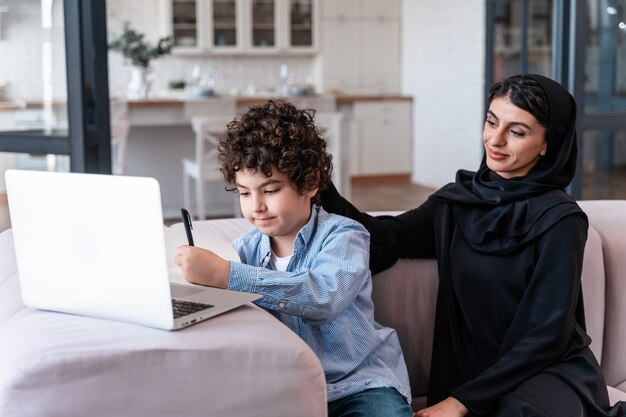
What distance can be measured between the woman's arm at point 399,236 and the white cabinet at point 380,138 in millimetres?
6426

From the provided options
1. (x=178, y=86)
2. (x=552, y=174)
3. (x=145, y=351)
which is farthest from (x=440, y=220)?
(x=178, y=86)

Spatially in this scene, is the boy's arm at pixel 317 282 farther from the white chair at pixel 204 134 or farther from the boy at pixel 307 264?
the white chair at pixel 204 134

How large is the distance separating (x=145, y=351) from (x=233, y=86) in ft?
26.6

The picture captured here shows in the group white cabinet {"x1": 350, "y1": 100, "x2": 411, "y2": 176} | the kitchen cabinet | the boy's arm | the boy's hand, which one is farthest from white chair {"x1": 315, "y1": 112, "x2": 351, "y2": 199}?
the boy's hand

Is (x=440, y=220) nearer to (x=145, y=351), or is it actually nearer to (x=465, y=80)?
(x=145, y=351)

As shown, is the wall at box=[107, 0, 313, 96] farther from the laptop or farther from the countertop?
the laptop

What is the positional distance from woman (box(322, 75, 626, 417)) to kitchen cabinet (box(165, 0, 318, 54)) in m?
7.13

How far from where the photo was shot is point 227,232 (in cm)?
215

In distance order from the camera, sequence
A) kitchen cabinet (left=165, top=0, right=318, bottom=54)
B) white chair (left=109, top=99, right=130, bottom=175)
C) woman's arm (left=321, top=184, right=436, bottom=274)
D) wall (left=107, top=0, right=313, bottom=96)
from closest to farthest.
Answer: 1. woman's arm (left=321, top=184, right=436, bottom=274)
2. white chair (left=109, top=99, right=130, bottom=175)
3. kitchen cabinet (left=165, top=0, right=318, bottom=54)
4. wall (left=107, top=0, right=313, bottom=96)

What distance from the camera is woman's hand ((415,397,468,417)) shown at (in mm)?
1786

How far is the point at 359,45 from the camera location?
29.7 feet

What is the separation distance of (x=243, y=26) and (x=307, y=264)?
24.6ft

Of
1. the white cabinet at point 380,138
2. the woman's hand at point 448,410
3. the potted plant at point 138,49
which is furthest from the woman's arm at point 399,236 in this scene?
the white cabinet at point 380,138

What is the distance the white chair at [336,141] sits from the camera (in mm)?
6070
